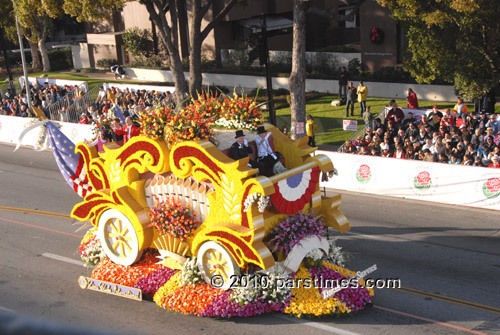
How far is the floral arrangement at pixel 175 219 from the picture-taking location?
9.98m

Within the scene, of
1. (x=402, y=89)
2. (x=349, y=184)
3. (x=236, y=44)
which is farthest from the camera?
(x=236, y=44)

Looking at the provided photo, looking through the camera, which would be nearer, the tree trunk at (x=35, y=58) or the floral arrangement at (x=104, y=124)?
the floral arrangement at (x=104, y=124)

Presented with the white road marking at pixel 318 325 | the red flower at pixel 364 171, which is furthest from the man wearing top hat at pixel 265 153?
the red flower at pixel 364 171

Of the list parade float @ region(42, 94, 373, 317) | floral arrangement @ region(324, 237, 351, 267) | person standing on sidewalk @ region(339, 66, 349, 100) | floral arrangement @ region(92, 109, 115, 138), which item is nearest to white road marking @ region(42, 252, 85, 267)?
parade float @ region(42, 94, 373, 317)

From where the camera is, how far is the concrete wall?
24.7 metres

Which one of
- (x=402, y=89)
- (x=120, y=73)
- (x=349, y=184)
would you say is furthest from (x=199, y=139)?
(x=120, y=73)

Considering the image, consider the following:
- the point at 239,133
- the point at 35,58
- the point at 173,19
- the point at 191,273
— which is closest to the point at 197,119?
the point at 239,133

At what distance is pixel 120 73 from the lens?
122 ft

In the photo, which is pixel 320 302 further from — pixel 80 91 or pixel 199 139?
pixel 80 91

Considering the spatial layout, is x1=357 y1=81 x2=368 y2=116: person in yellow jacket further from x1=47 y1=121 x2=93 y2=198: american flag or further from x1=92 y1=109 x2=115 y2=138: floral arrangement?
x1=47 y1=121 x2=93 y2=198: american flag

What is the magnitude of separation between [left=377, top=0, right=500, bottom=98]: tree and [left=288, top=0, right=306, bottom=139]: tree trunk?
105 inches

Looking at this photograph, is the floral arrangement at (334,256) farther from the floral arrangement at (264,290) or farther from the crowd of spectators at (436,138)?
the crowd of spectators at (436,138)

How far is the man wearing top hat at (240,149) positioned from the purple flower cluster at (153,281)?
99.5 inches

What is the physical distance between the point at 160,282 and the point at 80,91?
69.3 ft
